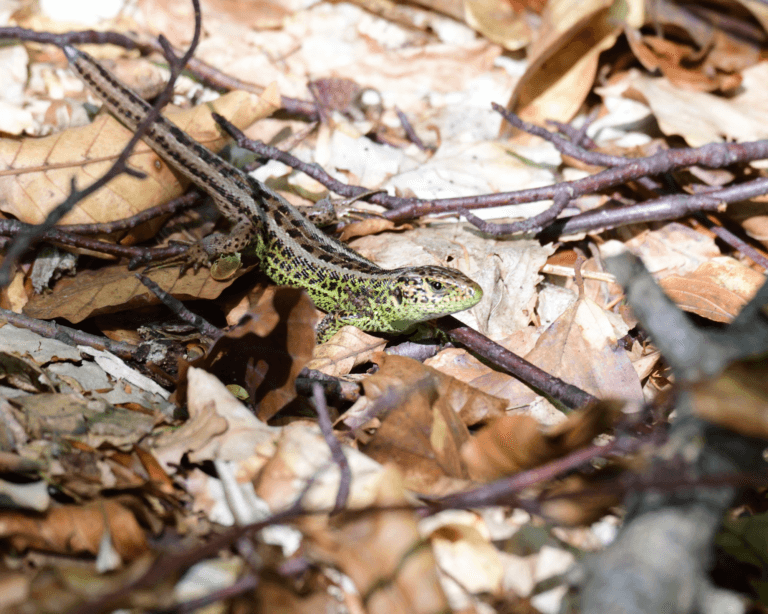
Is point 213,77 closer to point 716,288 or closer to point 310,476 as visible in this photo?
point 310,476

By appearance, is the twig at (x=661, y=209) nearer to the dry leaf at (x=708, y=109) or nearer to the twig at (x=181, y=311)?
the dry leaf at (x=708, y=109)

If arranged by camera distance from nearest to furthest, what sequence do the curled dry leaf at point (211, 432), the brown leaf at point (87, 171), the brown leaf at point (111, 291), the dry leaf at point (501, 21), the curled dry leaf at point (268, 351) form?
1. the curled dry leaf at point (211, 432)
2. the curled dry leaf at point (268, 351)
3. the brown leaf at point (111, 291)
4. the brown leaf at point (87, 171)
5. the dry leaf at point (501, 21)

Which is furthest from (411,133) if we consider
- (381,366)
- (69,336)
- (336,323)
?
(69,336)

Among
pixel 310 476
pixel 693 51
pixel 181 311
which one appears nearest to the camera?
pixel 310 476

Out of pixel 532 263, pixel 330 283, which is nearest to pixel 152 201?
pixel 330 283

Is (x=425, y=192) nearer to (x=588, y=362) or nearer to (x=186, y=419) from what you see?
(x=588, y=362)

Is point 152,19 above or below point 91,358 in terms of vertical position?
above

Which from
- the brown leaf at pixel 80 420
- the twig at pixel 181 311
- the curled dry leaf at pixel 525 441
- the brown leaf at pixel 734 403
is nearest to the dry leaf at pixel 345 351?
the twig at pixel 181 311
